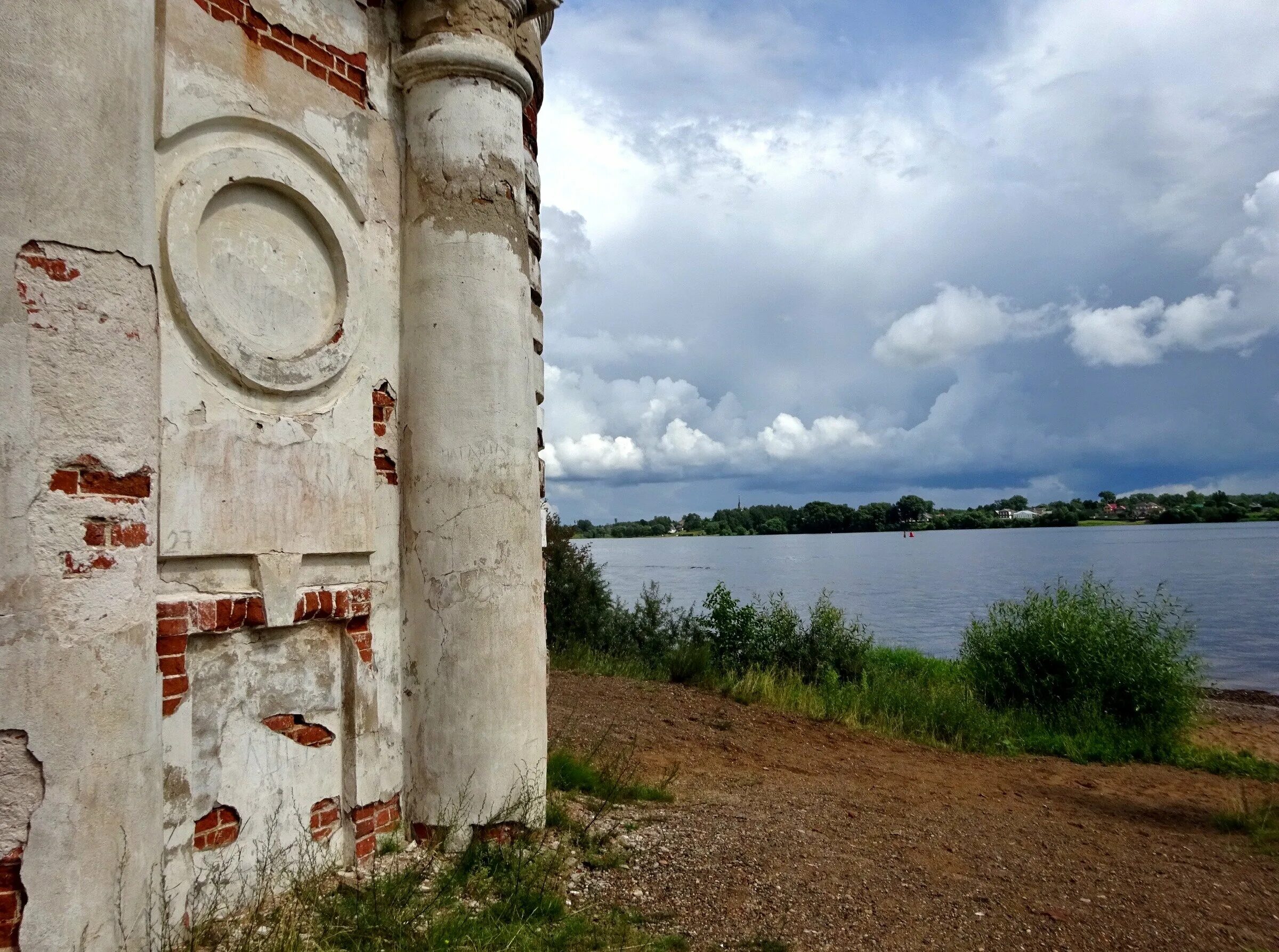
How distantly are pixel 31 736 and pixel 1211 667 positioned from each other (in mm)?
23331

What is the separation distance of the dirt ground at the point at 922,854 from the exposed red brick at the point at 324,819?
133 cm

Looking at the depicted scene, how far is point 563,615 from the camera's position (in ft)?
53.6

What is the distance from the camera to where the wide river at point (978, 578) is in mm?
24031

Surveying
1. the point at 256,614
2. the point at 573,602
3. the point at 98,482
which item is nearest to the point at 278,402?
the point at 256,614

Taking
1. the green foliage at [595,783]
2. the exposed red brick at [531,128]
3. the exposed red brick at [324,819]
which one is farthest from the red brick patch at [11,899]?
the exposed red brick at [531,128]

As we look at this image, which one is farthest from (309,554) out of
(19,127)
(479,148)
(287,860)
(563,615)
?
(563,615)

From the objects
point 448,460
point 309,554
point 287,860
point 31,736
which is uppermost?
point 448,460

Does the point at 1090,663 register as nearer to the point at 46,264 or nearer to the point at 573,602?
the point at 573,602

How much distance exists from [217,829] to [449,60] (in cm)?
419

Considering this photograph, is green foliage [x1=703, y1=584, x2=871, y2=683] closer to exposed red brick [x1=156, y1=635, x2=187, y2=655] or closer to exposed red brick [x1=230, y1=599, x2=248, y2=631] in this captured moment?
exposed red brick [x1=230, y1=599, x2=248, y2=631]

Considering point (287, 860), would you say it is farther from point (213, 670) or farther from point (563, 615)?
point (563, 615)

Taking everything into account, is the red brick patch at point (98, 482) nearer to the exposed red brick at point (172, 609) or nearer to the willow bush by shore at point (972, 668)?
the exposed red brick at point (172, 609)

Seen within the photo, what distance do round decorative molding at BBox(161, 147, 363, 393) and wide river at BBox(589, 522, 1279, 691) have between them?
46.8 ft

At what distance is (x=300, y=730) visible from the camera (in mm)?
4328
